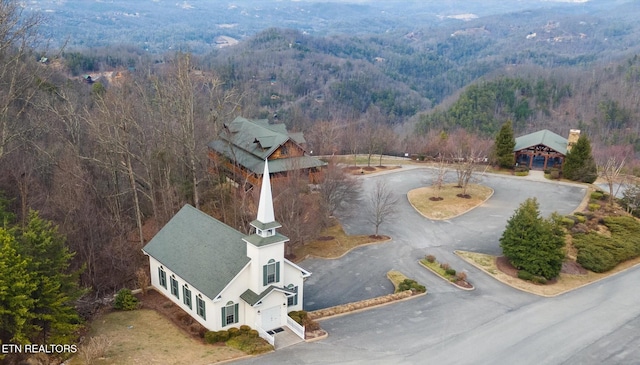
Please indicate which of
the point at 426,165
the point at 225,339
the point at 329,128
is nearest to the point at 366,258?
the point at 225,339

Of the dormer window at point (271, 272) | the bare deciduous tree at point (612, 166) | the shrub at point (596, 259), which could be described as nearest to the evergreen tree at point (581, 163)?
the bare deciduous tree at point (612, 166)

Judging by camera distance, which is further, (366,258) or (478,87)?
(478,87)

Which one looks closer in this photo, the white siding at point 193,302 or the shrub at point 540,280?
the white siding at point 193,302

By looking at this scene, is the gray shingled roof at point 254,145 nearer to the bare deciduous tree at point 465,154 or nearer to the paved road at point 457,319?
the paved road at point 457,319

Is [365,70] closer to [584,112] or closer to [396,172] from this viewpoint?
[584,112]

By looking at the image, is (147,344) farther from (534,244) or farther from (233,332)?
(534,244)

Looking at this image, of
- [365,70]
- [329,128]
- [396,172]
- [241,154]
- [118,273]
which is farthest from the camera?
[365,70]

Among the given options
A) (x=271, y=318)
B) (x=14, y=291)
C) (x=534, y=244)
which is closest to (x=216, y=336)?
(x=271, y=318)
